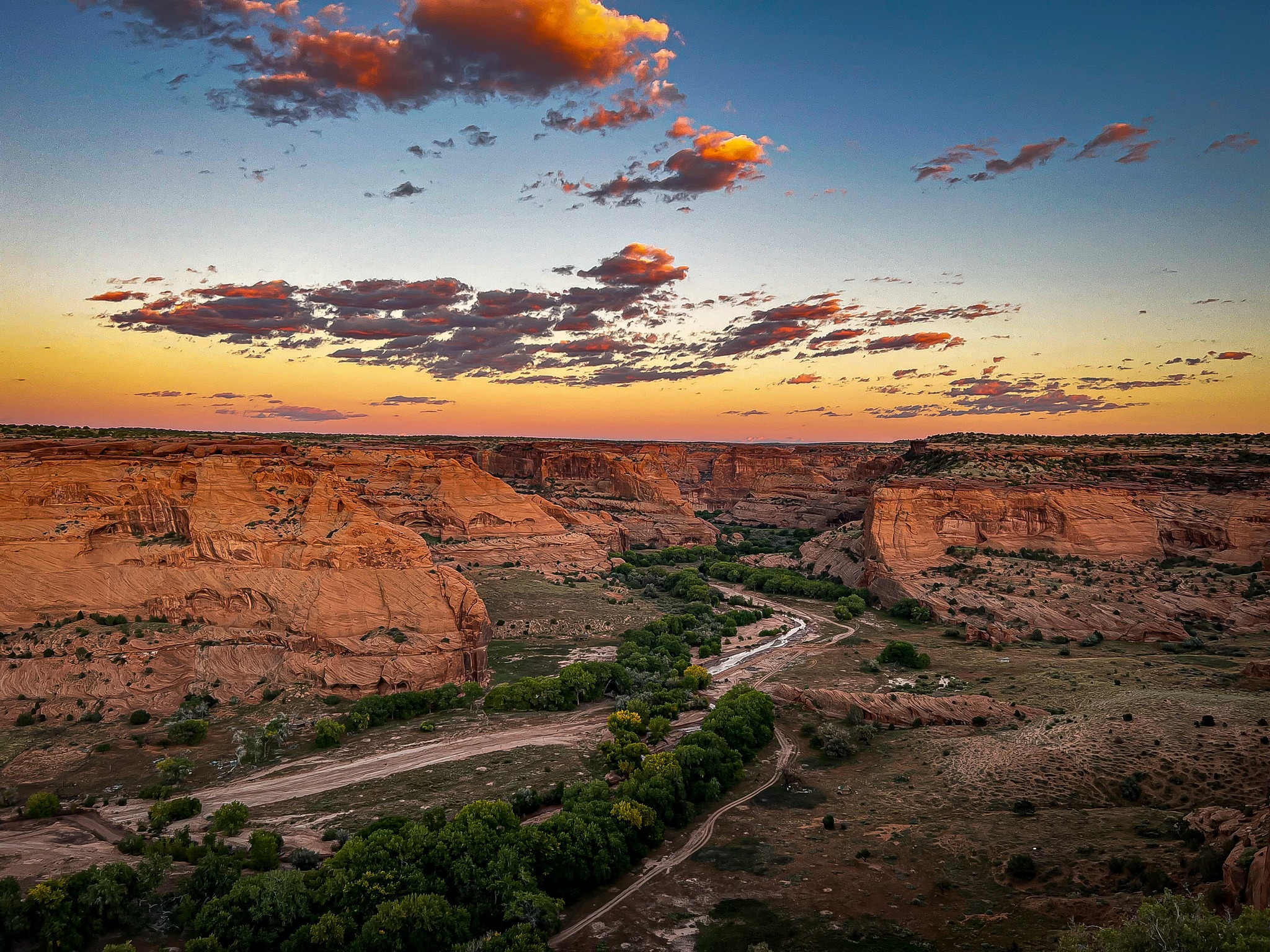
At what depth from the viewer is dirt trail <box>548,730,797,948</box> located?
21.2 meters

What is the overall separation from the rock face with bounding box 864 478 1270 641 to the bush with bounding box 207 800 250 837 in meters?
50.5

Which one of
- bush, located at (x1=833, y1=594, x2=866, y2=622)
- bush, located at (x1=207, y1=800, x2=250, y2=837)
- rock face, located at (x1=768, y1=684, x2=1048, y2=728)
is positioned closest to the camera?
bush, located at (x1=207, y1=800, x2=250, y2=837)

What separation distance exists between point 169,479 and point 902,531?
6320cm

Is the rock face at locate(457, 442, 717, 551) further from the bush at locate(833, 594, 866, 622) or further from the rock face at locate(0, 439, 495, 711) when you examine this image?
the rock face at locate(0, 439, 495, 711)

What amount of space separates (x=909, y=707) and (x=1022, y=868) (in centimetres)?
1514

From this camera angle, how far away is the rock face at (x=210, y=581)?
33938 millimetres

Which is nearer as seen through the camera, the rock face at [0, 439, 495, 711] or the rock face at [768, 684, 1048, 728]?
the rock face at [0, 439, 495, 711]

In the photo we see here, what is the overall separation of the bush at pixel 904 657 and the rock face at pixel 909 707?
7621mm

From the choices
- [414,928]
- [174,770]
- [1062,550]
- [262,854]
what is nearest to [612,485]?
[1062,550]

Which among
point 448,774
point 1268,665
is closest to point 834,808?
point 448,774

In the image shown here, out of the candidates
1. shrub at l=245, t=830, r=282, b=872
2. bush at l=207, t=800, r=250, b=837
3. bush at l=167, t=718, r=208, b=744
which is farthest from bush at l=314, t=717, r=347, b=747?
shrub at l=245, t=830, r=282, b=872

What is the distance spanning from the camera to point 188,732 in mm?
31281

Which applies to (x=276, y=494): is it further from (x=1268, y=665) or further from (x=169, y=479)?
(x=1268, y=665)

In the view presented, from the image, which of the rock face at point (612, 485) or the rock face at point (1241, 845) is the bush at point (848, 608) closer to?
the rock face at point (612, 485)
